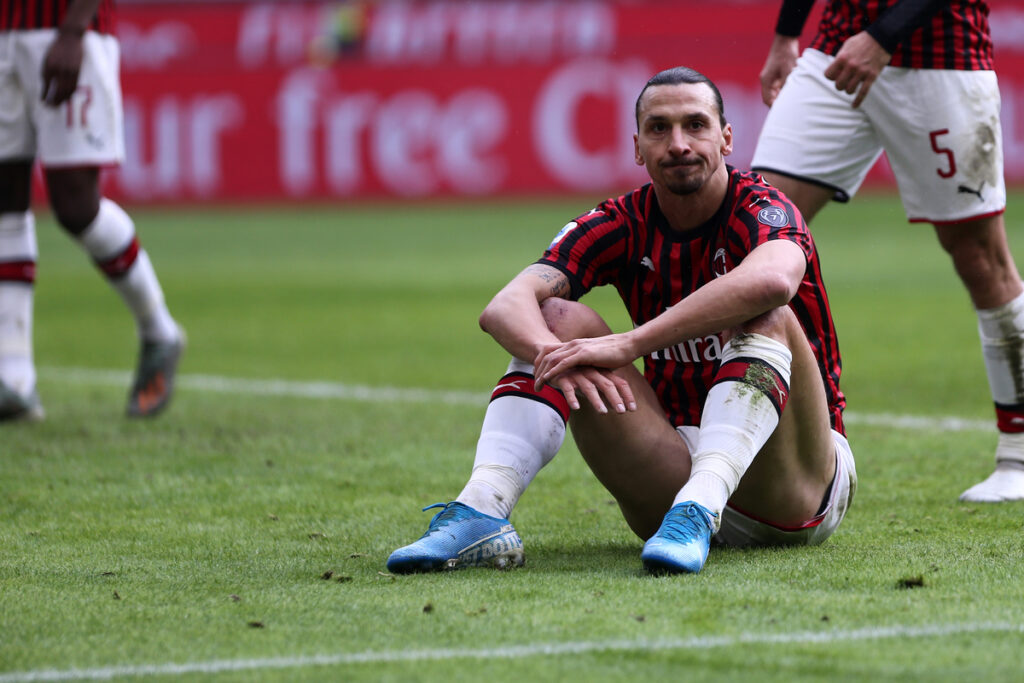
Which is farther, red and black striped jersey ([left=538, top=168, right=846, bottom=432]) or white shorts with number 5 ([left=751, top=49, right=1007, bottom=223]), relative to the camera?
white shorts with number 5 ([left=751, top=49, right=1007, bottom=223])

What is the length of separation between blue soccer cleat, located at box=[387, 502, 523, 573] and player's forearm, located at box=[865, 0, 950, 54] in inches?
75.3

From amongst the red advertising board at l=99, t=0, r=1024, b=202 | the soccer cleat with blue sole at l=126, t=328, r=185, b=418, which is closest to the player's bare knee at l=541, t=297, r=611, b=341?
the soccer cleat with blue sole at l=126, t=328, r=185, b=418

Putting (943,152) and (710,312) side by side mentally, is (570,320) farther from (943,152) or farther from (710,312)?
(943,152)

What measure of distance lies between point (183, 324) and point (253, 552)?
6553 mm

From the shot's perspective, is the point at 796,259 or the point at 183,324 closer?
the point at 796,259

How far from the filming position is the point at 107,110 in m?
6.14

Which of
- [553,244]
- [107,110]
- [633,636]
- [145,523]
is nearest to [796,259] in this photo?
[553,244]

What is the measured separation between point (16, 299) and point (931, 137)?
3.60 meters

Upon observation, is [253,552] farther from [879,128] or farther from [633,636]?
[879,128]

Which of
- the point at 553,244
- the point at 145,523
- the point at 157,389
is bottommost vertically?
the point at 157,389

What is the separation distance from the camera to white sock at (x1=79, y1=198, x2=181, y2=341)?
243 inches

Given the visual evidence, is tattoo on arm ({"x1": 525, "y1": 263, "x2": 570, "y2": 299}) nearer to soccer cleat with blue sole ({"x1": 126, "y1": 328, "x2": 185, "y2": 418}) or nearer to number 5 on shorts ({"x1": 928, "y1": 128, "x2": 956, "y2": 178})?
number 5 on shorts ({"x1": 928, "y1": 128, "x2": 956, "y2": 178})

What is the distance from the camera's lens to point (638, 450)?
3465mm

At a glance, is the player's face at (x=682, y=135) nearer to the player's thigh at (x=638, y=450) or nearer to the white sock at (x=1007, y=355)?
the player's thigh at (x=638, y=450)
